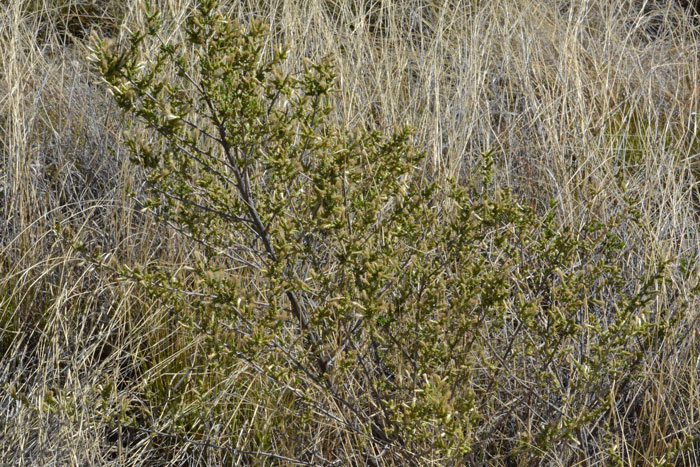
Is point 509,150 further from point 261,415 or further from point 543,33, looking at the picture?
point 261,415

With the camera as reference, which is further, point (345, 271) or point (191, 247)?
point (191, 247)

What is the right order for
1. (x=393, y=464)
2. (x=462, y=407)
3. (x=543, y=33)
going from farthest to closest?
(x=543, y=33) < (x=393, y=464) < (x=462, y=407)

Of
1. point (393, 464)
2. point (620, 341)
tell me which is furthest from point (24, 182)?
point (620, 341)

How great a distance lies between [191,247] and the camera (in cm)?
246

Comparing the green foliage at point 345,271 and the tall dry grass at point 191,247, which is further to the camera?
the tall dry grass at point 191,247

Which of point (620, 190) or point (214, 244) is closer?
point (214, 244)

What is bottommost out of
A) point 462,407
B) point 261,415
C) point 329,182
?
point 261,415

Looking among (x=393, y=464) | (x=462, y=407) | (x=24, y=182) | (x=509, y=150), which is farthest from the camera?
(x=509, y=150)

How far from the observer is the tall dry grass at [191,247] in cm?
199

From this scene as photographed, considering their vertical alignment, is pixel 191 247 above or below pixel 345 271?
below

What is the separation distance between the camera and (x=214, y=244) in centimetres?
187

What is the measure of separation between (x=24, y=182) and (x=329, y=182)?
Result: 4.40ft

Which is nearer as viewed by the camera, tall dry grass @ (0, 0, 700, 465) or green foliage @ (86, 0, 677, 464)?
green foliage @ (86, 0, 677, 464)

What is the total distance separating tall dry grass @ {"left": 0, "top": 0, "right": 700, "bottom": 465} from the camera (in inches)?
78.2
